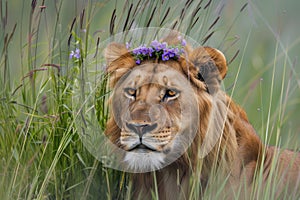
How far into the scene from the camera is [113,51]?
391 centimetres

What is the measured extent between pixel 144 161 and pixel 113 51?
67cm

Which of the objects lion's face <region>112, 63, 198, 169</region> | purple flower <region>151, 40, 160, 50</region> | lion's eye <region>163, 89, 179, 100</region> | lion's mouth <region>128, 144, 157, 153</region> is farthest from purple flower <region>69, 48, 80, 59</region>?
lion's mouth <region>128, 144, 157, 153</region>

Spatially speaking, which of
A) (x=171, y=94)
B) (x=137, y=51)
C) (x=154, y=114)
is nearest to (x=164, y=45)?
(x=137, y=51)

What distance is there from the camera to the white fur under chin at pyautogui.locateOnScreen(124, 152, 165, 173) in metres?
3.58

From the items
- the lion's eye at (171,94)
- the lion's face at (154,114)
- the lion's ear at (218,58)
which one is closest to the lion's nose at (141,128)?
the lion's face at (154,114)

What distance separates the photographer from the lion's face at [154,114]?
11.5ft

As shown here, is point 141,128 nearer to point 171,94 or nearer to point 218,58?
point 171,94

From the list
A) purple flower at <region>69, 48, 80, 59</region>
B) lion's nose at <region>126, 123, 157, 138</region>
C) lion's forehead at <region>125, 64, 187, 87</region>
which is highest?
purple flower at <region>69, 48, 80, 59</region>

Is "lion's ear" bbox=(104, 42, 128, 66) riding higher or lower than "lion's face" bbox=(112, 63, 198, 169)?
higher

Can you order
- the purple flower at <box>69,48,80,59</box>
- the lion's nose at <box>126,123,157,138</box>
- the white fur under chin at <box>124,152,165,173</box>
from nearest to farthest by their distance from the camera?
1. the lion's nose at <box>126,123,157,138</box>
2. the white fur under chin at <box>124,152,165,173</box>
3. the purple flower at <box>69,48,80,59</box>

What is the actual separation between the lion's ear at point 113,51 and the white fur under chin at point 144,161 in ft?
1.90

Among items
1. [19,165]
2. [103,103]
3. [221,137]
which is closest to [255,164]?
[221,137]

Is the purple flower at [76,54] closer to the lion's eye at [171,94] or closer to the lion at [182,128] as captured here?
the lion at [182,128]

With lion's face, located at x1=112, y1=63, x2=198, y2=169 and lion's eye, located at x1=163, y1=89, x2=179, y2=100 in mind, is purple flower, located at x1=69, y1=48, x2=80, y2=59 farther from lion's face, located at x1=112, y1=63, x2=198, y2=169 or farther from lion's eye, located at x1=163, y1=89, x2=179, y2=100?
lion's eye, located at x1=163, y1=89, x2=179, y2=100
